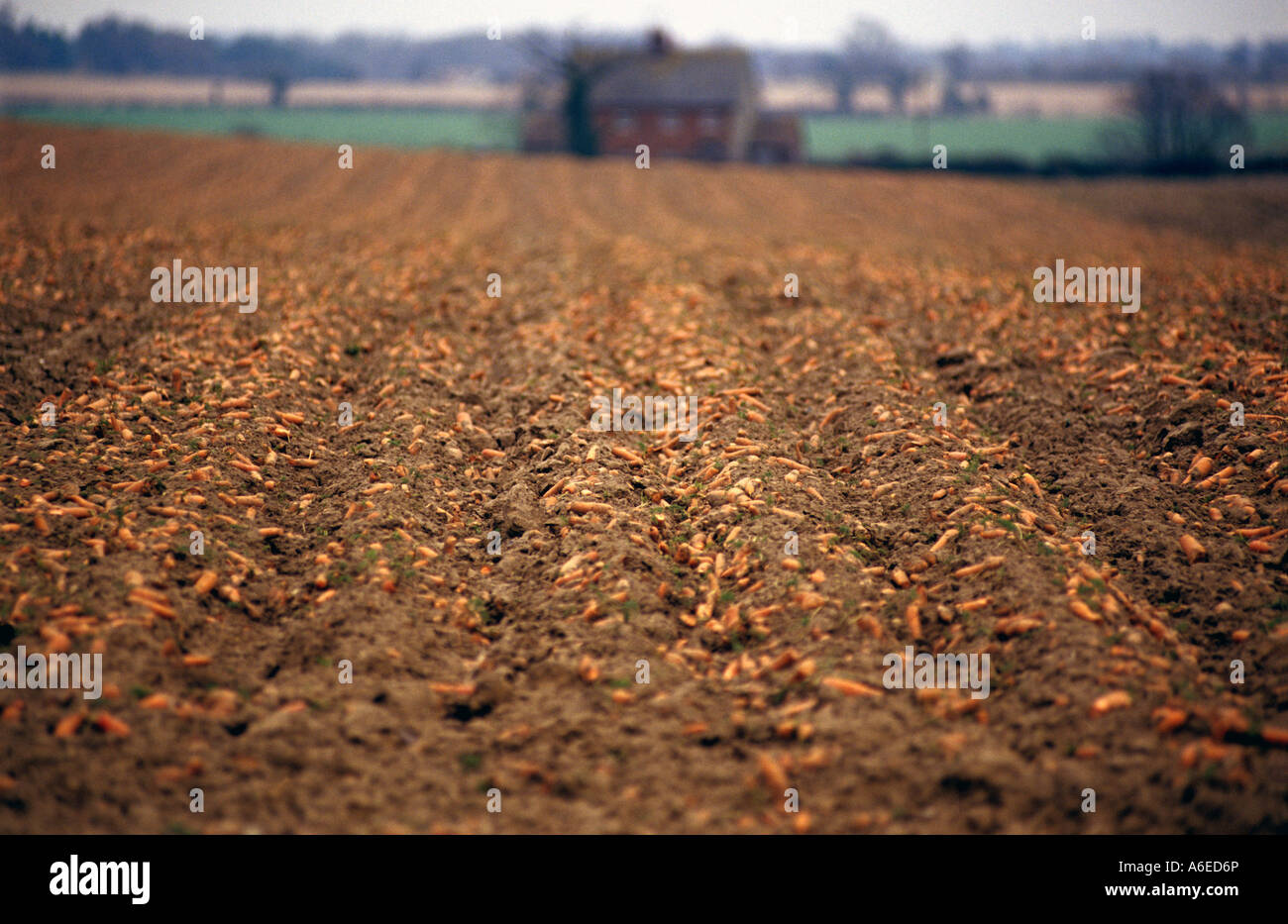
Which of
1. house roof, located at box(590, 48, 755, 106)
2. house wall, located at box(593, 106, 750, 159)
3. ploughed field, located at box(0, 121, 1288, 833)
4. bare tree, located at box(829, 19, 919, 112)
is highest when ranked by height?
bare tree, located at box(829, 19, 919, 112)

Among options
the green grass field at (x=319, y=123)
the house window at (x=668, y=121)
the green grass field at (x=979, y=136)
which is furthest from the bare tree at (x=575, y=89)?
the green grass field at (x=979, y=136)

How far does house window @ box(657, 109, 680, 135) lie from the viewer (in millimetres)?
48719

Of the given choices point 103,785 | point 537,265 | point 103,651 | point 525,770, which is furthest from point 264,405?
point 537,265

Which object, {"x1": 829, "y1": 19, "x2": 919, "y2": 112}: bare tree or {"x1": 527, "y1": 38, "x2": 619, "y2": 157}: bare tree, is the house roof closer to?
{"x1": 527, "y1": 38, "x2": 619, "y2": 157}: bare tree

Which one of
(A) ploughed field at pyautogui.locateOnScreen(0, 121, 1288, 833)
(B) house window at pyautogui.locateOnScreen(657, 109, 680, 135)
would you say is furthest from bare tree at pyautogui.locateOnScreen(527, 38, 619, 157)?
(A) ploughed field at pyautogui.locateOnScreen(0, 121, 1288, 833)

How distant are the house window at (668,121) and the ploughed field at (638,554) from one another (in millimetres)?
39180

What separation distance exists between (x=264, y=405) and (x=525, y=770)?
537 centimetres

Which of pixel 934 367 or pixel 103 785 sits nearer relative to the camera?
pixel 103 785

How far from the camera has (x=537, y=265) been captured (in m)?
14.6

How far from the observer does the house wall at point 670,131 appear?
4850 centimetres

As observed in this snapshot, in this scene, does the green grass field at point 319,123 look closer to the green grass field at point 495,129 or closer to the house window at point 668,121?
the green grass field at point 495,129

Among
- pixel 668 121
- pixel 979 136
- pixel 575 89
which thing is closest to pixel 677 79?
Result: pixel 668 121

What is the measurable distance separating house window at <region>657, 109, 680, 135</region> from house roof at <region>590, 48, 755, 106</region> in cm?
51
